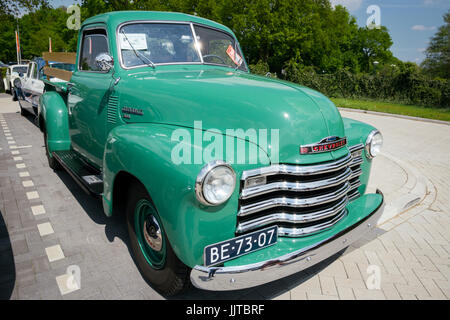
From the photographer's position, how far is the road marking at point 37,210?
12.2 feet

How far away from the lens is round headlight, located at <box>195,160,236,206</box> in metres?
1.81

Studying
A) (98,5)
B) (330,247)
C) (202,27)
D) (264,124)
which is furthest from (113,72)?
(98,5)

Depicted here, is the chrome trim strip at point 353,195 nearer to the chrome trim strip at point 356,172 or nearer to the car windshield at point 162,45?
the chrome trim strip at point 356,172

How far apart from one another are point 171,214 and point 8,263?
1839mm

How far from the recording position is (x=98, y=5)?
16438 millimetres

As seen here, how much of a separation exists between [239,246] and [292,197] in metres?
0.50

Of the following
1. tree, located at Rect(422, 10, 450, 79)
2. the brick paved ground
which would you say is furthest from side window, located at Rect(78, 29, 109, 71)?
tree, located at Rect(422, 10, 450, 79)

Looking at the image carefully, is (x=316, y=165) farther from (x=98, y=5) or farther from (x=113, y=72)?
(x=98, y=5)

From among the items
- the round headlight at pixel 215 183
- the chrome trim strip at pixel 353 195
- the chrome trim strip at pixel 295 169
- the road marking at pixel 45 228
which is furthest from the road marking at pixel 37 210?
the chrome trim strip at pixel 353 195

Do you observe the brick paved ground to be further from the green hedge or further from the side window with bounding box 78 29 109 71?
the green hedge

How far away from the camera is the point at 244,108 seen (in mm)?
2270

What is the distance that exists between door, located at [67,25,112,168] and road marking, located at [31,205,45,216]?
2.57 feet

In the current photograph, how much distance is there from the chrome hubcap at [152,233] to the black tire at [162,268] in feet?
0.49

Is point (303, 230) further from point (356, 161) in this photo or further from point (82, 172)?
point (82, 172)
